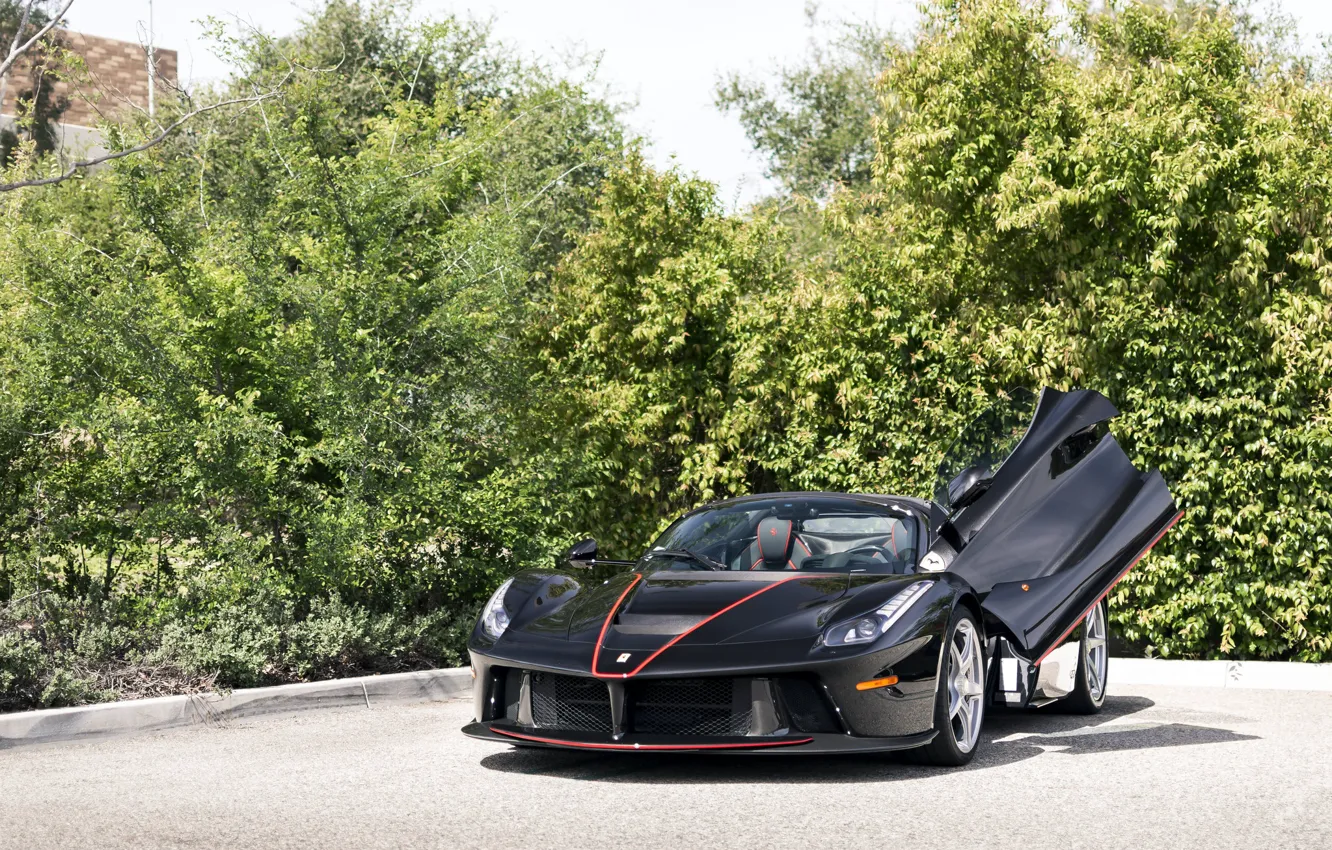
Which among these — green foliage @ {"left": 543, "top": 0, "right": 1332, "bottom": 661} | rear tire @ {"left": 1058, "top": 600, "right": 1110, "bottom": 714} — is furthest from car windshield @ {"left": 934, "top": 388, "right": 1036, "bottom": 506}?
green foliage @ {"left": 543, "top": 0, "right": 1332, "bottom": 661}

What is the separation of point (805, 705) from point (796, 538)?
1.70m

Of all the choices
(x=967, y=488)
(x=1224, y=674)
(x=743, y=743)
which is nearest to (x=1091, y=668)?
(x=967, y=488)

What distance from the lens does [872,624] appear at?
20.9 feet

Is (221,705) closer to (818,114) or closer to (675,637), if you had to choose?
(675,637)

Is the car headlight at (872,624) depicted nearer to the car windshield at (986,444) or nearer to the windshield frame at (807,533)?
the windshield frame at (807,533)

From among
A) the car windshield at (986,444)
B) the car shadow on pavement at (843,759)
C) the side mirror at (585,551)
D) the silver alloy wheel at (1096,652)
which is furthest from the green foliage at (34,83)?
the silver alloy wheel at (1096,652)

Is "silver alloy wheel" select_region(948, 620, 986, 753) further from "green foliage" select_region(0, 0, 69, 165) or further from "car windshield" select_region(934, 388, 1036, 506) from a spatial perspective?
"green foliage" select_region(0, 0, 69, 165)

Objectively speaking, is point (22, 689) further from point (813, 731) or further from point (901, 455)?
point (901, 455)

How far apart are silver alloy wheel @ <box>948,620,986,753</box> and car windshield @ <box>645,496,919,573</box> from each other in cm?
58

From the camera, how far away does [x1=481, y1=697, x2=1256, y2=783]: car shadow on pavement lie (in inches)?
253

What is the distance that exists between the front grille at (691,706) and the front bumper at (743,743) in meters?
0.05

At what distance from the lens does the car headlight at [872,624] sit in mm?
6254

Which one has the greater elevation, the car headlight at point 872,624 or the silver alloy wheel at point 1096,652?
the car headlight at point 872,624

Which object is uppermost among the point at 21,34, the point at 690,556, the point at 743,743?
the point at 21,34
